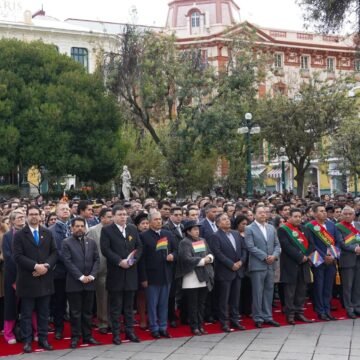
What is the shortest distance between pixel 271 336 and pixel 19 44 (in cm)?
2916

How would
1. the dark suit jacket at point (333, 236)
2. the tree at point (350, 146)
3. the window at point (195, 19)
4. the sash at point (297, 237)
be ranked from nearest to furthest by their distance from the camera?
1. the sash at point (297, 237)
2. the dark suit jacket at point (333, 236)
3. the tree at point (350, 146)
4. the window at point (195, 19)

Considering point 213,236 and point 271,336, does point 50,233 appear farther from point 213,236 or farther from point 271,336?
point 271,336

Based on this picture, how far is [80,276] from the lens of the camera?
949cm

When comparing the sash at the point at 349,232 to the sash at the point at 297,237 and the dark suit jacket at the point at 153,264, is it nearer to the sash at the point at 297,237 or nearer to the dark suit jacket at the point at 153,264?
the sash at the point at 297,237

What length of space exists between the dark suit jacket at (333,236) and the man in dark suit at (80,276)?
375 cm

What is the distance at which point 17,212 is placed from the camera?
1009 centimetres

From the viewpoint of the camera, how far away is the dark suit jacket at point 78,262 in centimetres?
955

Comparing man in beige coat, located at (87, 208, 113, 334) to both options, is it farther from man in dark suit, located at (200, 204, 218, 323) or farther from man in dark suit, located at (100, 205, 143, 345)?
man in dark suit, located at (200, 204, 218, 323)

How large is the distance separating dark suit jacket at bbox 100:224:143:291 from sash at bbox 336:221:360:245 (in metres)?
3.74

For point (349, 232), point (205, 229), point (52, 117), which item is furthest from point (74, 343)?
point (52, 117)

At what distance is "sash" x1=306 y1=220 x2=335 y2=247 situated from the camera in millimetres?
11359

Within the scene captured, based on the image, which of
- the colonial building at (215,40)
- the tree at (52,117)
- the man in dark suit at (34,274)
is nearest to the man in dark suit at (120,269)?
the man in dark suit at (34,274)

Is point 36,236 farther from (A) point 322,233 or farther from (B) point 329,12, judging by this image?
(B) point 329,12

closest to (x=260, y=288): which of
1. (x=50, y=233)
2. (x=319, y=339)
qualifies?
(x=319, y=339)
